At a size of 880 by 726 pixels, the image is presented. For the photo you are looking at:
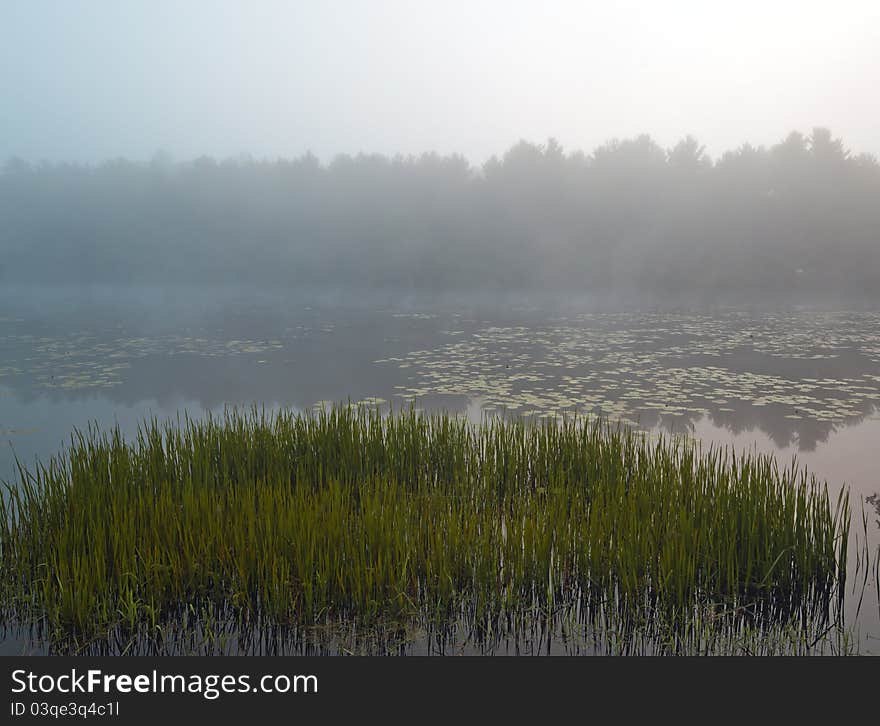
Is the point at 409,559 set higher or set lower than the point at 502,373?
higher

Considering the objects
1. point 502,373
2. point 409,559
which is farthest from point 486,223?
point 409,559

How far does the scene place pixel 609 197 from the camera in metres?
53.6

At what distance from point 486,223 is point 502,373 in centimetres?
4143

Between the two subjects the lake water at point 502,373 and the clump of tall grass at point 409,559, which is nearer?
the clump of tall grass at point 409,559

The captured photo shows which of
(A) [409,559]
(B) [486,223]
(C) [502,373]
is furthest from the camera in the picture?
Result: (B) [486,223]

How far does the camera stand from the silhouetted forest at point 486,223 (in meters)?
46.1

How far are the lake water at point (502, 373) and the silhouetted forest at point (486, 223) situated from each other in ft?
51.9

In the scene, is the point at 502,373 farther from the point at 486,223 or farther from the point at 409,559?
the point at 486,223

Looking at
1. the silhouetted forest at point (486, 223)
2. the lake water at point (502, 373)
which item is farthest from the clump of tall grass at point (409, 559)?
the silhouetted forest at point (486, 223)

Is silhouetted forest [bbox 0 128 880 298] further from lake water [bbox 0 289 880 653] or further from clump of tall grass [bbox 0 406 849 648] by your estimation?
clump of tall grass [bbox 0 406 849 648]

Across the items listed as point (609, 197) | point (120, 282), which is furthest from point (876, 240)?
point (120, 282)

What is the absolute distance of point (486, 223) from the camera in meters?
55.2

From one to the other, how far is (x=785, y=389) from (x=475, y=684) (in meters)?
12.7

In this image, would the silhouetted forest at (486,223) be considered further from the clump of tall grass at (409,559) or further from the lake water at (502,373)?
the clump of tall grass at (409,559)
